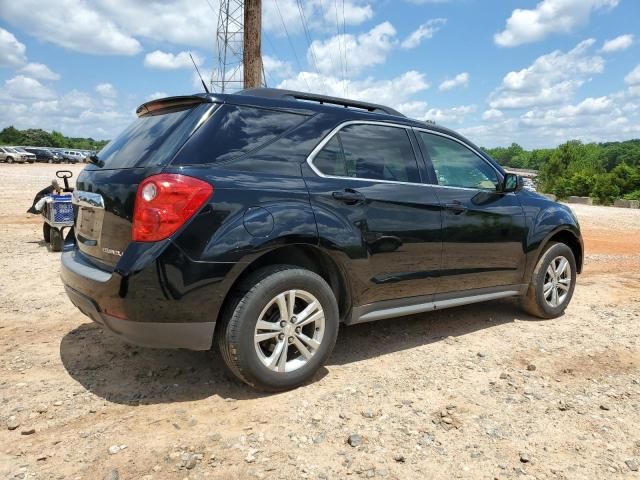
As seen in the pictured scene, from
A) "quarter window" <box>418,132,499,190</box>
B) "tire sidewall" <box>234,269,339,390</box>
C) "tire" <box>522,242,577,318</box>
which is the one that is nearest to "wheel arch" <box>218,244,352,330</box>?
"tire sidewall" <box>234,269,339,390</box>

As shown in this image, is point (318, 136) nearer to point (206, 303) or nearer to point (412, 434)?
point (206, 303)

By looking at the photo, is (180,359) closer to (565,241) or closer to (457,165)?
(457,165)

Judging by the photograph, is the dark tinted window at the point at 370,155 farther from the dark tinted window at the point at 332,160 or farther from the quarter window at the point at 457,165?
the quarter window at the point at 457,165

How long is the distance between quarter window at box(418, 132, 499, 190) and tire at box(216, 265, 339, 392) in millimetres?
1567

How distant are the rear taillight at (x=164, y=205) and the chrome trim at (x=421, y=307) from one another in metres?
1.46

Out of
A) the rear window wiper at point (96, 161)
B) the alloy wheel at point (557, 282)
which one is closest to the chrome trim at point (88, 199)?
the rear window wiper at point (96, 161)

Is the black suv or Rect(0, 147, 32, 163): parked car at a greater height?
the black suv

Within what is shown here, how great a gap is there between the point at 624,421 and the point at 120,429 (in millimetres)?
2933

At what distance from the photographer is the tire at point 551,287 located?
4.99 m

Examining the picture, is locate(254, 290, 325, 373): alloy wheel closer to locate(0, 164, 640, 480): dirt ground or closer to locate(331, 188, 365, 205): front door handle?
locate(0, 164, 640, 480): dirt ground

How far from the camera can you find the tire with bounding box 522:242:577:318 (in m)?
4.99

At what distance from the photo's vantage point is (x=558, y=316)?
17.4 feet

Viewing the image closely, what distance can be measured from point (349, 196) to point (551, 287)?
2.79 meters

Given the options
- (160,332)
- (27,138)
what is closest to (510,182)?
(160,332)
